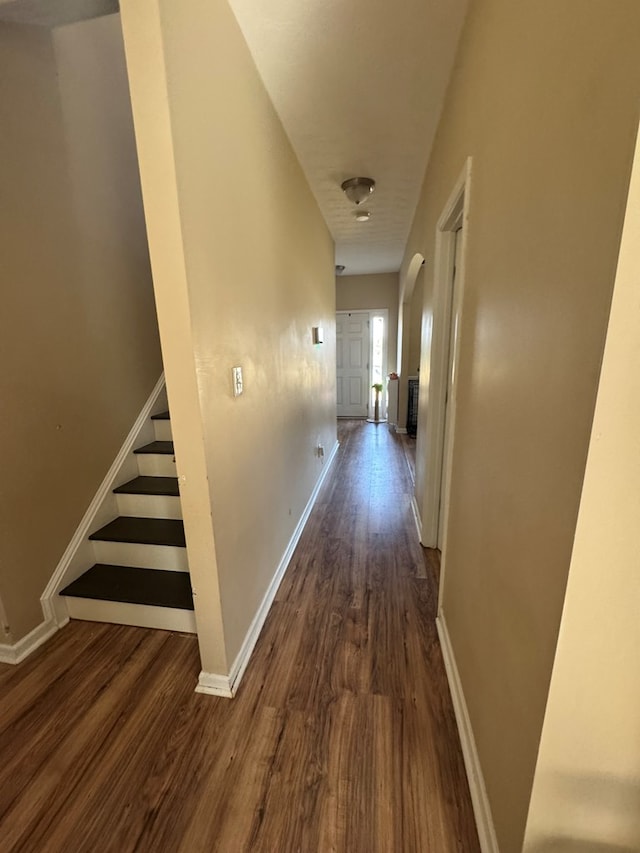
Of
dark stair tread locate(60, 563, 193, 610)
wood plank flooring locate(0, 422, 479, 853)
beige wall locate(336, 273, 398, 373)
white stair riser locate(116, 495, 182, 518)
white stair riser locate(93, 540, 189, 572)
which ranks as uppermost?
beige wall locate(336, 273, 398, 373)

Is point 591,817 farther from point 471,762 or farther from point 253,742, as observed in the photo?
point 253,742

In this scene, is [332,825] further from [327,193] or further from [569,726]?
[327,193]

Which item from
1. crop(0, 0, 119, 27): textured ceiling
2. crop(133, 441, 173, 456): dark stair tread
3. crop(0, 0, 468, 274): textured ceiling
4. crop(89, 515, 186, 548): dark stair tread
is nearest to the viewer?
crop(0, 0, 119, 27): textured ceiling

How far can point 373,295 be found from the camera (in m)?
6.25

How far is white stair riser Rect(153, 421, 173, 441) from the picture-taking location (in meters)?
2.51

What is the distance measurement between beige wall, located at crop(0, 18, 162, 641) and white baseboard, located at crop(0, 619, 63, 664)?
42 millimetres

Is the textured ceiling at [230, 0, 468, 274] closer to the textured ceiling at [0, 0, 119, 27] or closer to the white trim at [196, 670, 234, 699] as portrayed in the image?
the textured ceiling at [0, 0, 119, 27]

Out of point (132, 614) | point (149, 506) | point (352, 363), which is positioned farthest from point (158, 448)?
point (352, 363)

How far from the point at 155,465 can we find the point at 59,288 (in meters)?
1.15

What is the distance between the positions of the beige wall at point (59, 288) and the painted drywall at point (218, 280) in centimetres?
95

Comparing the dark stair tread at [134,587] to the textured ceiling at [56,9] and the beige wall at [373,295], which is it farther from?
the beige wall at [373,295]

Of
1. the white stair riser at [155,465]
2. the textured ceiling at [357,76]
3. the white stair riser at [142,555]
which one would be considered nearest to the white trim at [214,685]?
the white stair riser at [142,555]

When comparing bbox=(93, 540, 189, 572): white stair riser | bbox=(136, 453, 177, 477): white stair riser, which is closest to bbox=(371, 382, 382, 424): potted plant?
Result: bbox=(136, 453, 177, 477): white stair riser

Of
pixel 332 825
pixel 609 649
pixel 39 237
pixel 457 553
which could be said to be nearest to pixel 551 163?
pixel 609 649
